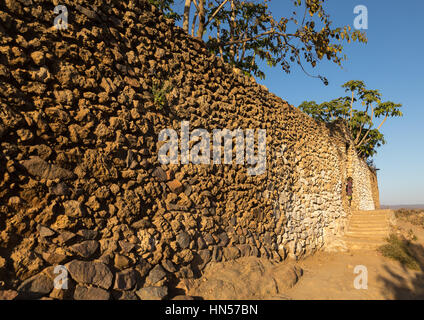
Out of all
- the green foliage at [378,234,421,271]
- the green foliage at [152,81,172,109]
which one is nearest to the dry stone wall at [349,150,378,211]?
the green foliage at [378,234,421,271]

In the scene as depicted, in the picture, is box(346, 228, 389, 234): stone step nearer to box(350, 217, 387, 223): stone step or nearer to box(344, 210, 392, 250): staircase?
box(344, 210, 392, 250): staircase

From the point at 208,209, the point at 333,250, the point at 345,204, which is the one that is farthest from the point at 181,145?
the point at 345,204

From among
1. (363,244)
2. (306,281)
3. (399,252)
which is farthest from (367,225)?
(306,281)

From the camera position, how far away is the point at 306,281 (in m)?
4.42

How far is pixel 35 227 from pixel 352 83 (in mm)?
15100

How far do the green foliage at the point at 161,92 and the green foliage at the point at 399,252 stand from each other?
6879 millimetres

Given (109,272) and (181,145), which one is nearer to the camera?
(109,272)

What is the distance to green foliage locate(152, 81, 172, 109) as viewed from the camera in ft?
11.1

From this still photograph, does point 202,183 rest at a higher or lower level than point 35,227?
higher

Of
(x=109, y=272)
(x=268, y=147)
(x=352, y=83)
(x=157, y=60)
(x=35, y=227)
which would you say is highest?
(x=352, y=83)

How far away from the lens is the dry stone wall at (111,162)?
216 cm

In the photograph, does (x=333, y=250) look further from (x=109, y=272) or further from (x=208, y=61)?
(x=109, y=272)

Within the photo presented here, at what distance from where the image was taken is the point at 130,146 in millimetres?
3008

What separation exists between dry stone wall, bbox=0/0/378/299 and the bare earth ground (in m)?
0.27
